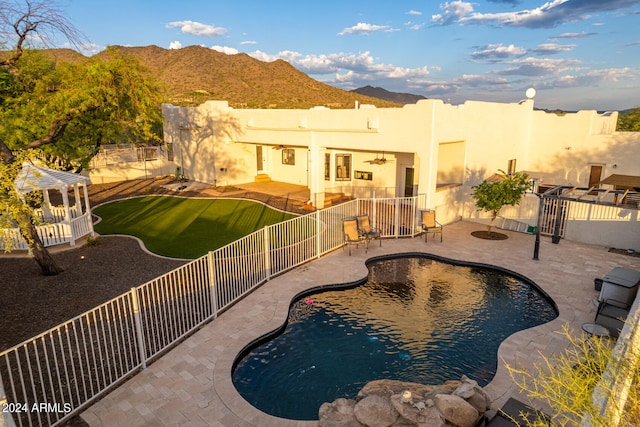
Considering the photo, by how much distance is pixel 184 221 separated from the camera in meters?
18.1

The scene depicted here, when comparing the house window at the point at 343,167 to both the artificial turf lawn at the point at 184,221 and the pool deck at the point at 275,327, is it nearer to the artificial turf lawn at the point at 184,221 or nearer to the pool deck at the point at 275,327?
the artificial turf lawn at the point at 184,221

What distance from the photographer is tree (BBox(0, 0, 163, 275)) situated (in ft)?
36.3

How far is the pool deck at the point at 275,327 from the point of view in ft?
20.4

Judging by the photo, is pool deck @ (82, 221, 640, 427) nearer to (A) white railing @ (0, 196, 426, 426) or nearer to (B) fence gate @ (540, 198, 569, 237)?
(A) white railing @ (0, 196, 426, 426)

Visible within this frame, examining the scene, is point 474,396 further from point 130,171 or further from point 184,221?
point 130,171

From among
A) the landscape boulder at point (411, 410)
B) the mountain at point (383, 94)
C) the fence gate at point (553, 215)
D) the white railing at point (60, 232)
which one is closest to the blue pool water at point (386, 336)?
the landscape boulder at point (411, 410)

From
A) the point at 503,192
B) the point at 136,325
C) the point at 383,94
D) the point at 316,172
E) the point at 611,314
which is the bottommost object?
the point at 611,314

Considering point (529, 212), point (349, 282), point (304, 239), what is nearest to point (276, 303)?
point (349, 282)

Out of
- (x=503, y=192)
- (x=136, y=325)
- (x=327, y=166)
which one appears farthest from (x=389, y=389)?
(x=327, y=166)

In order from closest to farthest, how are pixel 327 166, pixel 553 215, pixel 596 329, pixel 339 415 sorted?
pixel 339 415 → pixel 596 329 → pixel 553 215 → pixel 327 166

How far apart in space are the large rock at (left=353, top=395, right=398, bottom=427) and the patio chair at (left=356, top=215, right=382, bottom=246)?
28.2 feet

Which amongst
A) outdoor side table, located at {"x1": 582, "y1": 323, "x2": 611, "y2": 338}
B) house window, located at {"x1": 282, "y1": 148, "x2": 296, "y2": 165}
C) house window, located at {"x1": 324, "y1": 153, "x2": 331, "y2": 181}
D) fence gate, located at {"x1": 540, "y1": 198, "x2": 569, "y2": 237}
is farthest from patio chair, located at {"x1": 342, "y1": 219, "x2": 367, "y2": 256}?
house window, located at {"x1": 282, "y1": 148, "x2": 296, "y2": 165}

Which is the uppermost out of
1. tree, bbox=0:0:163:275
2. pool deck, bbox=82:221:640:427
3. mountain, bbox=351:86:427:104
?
mountain, bbox=351:86:427:104

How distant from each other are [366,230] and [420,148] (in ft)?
13.9
